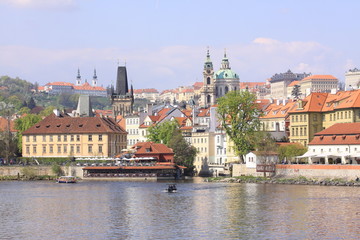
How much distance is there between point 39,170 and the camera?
380ft

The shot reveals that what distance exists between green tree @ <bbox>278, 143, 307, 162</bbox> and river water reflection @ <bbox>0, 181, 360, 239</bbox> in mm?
14773

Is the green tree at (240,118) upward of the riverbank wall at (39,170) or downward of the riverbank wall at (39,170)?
upward

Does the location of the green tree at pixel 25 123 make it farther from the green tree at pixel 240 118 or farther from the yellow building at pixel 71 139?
the green tree at pixel 240 118

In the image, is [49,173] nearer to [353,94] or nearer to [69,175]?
[69,175]

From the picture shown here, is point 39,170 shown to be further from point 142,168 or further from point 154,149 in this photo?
point 154,149

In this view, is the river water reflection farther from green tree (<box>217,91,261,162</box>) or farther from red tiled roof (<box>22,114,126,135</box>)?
red tiled roof (<box>22,114,126,135</box>)

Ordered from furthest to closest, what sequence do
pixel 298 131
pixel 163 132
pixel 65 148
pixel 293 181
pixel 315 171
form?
pixel 163 132 → pixel 65 148 → pixel 298 131 → pixel 293 181 → pixel 315 171

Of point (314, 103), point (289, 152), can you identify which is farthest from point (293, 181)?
point (314, 103)

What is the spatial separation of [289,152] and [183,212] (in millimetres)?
43464

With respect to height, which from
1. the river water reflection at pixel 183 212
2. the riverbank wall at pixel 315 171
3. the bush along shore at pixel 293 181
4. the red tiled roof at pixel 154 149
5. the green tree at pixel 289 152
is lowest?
the river water reflection at pixel 183 212

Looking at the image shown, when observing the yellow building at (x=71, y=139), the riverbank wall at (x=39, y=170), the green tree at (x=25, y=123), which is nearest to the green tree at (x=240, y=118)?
the riverbank wall at (x=39, y=170)

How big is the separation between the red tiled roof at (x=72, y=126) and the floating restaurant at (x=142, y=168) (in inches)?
422

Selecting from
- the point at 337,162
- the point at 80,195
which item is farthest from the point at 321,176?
the point at 80,195

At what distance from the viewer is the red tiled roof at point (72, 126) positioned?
126m
